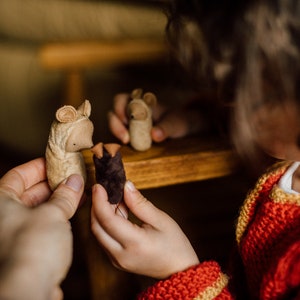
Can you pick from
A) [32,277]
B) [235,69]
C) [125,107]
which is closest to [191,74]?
[235,69]

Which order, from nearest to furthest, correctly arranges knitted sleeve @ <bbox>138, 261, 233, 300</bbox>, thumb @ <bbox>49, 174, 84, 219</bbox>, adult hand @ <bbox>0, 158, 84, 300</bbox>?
adult hand @ <bbox>0, 158, 84, 300</bbox>
thumb @ <bbox>49, 174, 84, 219</bbox>
knitted sleeve @ <bbox>138, 261, 233, 300</bbox>

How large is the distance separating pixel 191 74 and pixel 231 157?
0.18 metres

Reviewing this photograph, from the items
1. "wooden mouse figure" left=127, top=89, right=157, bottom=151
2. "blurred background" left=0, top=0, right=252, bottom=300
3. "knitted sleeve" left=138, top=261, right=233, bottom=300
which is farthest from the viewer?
"blurred background" left=0, top=0, right=252, bottom=300

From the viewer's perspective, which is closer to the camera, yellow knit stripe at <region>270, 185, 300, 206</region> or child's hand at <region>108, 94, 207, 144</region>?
yellow knit stripe at <region>270, 185, 300, 206</region>

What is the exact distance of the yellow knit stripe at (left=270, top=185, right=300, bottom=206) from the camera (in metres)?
0.70

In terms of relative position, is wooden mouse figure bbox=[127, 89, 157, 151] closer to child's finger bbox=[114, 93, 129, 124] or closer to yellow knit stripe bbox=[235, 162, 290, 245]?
child's finger bbox=[114, 93, 129, 124]

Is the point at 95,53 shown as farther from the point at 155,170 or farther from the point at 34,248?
the point at 34,248

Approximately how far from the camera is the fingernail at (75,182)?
67 centimetres

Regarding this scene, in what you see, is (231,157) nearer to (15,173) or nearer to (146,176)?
(146,176)

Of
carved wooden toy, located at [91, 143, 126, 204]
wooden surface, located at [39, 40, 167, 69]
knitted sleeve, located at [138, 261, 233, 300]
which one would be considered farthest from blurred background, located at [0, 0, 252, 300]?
carved wooden toy, located at [91, 143, 126, 204]

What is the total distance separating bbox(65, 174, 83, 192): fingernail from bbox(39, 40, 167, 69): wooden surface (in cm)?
50

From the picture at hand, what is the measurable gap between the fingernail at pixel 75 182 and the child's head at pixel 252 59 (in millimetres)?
227

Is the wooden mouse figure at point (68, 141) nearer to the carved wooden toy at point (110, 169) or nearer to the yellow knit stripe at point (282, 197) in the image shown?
the carved wooden toy at point (110, 169)

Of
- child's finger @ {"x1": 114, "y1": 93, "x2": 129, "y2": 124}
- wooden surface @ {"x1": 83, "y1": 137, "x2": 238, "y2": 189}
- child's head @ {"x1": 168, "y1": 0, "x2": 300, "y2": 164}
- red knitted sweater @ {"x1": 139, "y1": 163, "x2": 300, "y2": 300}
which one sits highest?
child's head @ {"x1": 168, "y1": 0, "x2": 300, "y2": 164}
